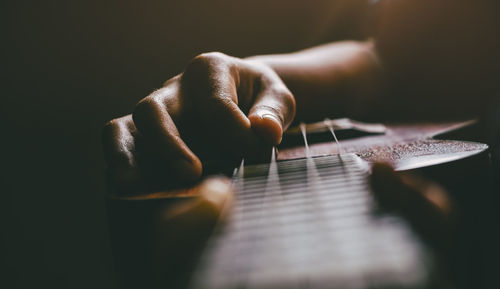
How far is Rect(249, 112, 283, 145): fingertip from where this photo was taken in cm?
46

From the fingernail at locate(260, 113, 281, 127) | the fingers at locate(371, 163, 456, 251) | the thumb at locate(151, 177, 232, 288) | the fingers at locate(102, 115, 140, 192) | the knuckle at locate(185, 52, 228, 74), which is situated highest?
the knuckle at locate(185, 52, 228, 74)

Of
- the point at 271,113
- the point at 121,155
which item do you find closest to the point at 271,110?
the point at 271,113

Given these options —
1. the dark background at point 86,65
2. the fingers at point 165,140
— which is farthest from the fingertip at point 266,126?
the dark background at point 86,65

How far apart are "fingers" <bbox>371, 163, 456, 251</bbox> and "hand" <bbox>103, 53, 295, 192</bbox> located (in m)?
0.18

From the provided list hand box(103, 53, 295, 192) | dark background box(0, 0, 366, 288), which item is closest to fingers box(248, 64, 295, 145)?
hand box(103, 53, 295, 192)

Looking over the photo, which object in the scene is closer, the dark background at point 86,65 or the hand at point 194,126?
the hand at point 194,126

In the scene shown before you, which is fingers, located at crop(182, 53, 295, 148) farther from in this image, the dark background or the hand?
the dark background

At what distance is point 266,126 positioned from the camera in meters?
0.46

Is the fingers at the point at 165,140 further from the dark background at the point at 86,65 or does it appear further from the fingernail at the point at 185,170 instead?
the dark background at the point at 86,65

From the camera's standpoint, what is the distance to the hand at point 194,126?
1.40ft

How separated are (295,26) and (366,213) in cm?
121

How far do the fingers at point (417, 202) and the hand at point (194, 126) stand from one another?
18 cm

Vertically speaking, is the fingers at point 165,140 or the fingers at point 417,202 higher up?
the fingers at point 165,140

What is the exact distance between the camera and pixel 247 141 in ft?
1.53
